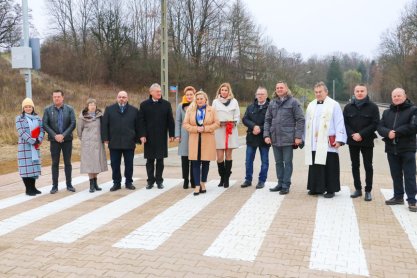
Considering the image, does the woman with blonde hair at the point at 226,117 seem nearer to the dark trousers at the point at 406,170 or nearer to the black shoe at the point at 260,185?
the black shoe at the point at 260,185

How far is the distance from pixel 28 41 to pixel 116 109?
4.25 m

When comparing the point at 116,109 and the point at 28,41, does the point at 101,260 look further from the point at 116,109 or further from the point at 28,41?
the point at 28,41

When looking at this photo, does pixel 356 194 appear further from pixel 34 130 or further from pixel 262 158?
pixel 34 130

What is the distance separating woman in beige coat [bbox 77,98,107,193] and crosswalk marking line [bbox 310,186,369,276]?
4.17 m

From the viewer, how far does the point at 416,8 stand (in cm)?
5772

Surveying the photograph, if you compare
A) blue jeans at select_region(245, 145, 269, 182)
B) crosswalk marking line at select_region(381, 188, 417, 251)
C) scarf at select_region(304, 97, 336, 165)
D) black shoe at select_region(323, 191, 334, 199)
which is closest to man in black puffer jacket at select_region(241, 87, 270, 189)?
blue jeans at select_region(245, 145, 269, 182)

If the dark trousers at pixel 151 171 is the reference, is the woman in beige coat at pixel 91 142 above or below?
above

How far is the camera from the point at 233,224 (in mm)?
5988

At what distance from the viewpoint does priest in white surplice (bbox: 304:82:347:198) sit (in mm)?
7242

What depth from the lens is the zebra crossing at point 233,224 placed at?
4.80 metres

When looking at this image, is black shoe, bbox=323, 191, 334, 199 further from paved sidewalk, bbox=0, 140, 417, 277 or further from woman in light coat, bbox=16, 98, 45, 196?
woman in light coat, bbox=16, 98, 45, 196

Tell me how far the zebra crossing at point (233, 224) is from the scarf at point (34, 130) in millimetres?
784

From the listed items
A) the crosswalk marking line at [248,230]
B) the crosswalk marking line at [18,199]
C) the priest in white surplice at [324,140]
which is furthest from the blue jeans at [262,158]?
the crosswalk marking line at [18,199]

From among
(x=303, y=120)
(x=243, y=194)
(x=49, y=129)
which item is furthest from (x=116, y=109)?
(x=303, y=120)
